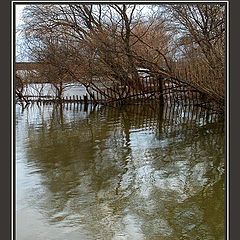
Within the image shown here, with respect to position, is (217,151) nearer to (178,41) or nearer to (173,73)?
(178,41)

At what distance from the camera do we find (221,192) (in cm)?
255

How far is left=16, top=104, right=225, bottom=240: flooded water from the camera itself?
6.82 ft

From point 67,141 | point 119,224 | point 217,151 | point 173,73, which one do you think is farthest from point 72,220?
point 173,73

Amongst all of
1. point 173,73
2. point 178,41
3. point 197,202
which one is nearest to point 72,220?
point 197,202

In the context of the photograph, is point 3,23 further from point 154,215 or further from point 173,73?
point 173,73

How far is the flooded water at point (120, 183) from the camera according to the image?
6.82 ft

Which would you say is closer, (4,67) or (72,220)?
(4,67)

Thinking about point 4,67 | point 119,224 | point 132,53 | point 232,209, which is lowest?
point 119,224

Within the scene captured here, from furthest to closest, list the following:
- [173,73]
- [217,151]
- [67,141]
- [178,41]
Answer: [173,73], [178,41], [67,141], [217,151]

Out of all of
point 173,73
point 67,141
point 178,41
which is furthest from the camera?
point 173,73

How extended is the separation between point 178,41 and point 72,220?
472 centimetres

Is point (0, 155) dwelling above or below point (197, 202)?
above

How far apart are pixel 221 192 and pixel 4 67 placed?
1940 mm

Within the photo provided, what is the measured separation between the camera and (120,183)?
2.90 metres
